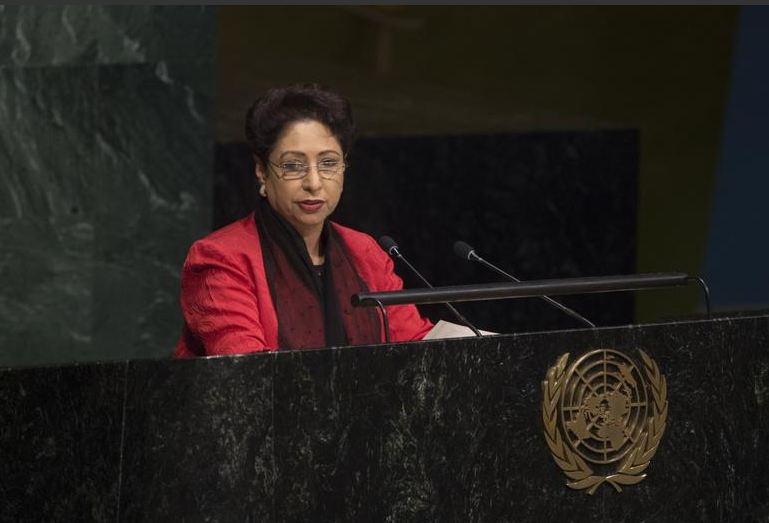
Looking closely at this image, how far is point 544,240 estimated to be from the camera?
707 centimetres

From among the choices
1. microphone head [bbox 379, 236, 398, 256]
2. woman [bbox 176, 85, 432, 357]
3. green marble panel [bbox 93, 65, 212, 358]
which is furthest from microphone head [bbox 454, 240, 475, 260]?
green marble panel [bbox 93, 65, 212, 358]

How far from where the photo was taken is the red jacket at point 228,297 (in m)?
4.00

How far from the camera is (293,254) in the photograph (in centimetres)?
430

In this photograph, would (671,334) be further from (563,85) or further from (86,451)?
(563,85)

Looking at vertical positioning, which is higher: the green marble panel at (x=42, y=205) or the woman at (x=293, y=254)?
the green marble panel at (x=42, y=205)

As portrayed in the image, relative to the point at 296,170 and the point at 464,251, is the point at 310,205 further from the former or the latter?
the point at 464,251

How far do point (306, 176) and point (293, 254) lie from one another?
20 cm

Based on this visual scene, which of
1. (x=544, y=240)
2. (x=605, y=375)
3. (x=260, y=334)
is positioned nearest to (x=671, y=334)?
(x=605, y=375)

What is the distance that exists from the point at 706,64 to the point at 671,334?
3.65 metres

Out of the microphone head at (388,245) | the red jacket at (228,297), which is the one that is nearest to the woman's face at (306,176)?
the red jacket at (228,297)

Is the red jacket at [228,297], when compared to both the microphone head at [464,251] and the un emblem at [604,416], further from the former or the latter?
the un emblem at [604,416]

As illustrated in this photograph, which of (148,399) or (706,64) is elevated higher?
(706,64)

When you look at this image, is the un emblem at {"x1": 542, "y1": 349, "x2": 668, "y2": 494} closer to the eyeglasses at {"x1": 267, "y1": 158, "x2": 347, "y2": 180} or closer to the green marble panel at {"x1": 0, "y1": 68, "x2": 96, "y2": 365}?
the eyeglasses at {"x1": 267, "y1": 158, "x2": 347, "y2": 180}

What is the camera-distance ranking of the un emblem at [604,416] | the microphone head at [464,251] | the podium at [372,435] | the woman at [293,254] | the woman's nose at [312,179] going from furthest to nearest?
1. the woman's nose at [312,179]
2. the woman at [293,254]
3. the microphone head at [464,251]
4. the un emblem at [604,416]
5. the podium at [372,435]
